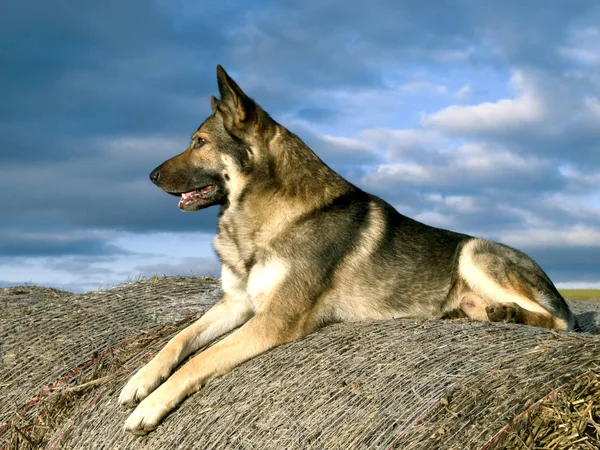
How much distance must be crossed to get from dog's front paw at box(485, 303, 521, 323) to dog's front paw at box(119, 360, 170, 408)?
2361mm

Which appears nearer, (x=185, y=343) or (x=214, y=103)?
(x=185, y=343)

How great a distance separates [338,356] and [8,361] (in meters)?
3.29

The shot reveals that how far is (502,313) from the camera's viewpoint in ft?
17.2

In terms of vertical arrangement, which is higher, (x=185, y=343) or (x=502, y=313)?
(x=502, y=313)

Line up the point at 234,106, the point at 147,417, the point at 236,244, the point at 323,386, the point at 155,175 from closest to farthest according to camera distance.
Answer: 1. the point at 323,386
2. the point at 147,417
3. the point at 234,106
4. the point at 236,244
5. the point at 155,175

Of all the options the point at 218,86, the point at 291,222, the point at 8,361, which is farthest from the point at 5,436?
the point at 218,86

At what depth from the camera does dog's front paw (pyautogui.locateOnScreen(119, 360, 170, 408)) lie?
4918 mm

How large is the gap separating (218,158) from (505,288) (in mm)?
2482

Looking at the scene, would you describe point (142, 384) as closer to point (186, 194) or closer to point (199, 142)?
point (186, 194)

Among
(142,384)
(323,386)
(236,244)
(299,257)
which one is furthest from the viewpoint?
(236,244)

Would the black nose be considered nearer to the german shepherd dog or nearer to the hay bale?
the german shepherd dog

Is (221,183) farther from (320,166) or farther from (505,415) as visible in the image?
(505,415)

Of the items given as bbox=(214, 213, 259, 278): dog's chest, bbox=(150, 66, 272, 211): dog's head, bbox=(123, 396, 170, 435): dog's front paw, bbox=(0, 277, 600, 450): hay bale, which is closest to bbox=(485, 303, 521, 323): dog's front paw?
bbox=(0, 277, 600, 450): hay bale

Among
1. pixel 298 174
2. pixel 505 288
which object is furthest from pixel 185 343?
pixel 505 288
